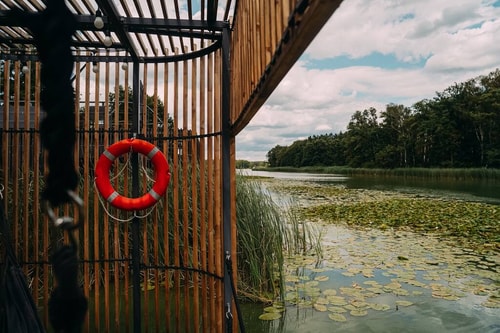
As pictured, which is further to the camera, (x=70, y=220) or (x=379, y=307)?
(x=379, y=307)

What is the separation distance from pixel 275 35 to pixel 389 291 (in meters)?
3.13

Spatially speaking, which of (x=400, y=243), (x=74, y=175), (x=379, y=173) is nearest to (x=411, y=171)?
(x=379, y=173)

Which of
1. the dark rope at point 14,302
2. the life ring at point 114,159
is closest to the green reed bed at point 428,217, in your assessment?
the life ring at point 114,159

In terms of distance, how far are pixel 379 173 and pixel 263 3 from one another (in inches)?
1128

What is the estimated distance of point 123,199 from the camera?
221 centimetres

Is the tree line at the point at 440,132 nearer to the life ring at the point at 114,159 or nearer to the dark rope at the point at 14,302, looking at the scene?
the life ring at the point at 114,159

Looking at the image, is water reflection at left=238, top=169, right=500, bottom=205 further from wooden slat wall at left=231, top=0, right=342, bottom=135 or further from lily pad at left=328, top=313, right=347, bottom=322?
wooden slat wall at left=231, top=0, right=342, bottom=135

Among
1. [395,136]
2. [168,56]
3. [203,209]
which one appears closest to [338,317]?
[203,209]

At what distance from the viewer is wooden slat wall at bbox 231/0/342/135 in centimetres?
57

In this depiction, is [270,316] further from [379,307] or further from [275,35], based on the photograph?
[275,35]

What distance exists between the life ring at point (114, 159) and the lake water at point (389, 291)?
1.29 meters

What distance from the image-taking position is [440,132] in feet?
94.8

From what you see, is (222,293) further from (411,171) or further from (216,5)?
(411,171)

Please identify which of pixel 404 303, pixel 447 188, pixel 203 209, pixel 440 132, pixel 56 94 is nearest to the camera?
pixel 56 94
